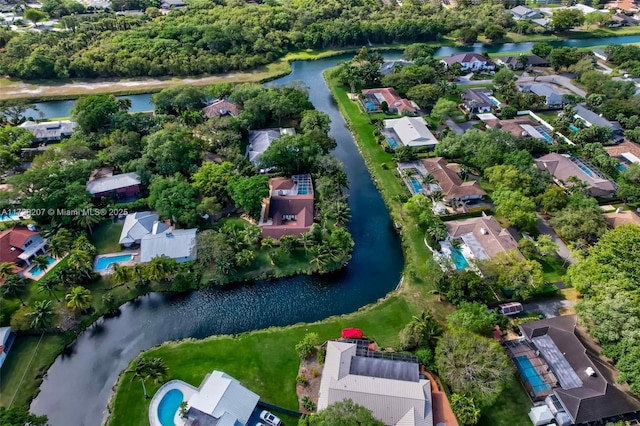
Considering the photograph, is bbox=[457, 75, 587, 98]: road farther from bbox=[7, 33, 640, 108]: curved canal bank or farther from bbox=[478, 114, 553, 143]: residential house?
bbox=[7, 33, 640, 108]: curved canal bank

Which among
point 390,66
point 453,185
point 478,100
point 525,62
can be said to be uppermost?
point 525,62

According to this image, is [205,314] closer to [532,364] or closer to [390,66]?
[532,364]

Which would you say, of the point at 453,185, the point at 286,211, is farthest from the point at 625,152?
the point at 286,211

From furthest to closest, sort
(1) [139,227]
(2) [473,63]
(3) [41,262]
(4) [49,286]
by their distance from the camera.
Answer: (2) [473,63]
(1) [139,227]
(3) [41,262]
(4) [49,286]

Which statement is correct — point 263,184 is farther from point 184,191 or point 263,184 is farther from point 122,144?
point 122,144

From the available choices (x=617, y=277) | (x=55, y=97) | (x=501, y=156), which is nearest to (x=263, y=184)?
(x=501, y=156)

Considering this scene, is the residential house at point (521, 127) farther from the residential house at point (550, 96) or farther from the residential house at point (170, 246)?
the residential house at point (170, 246)
